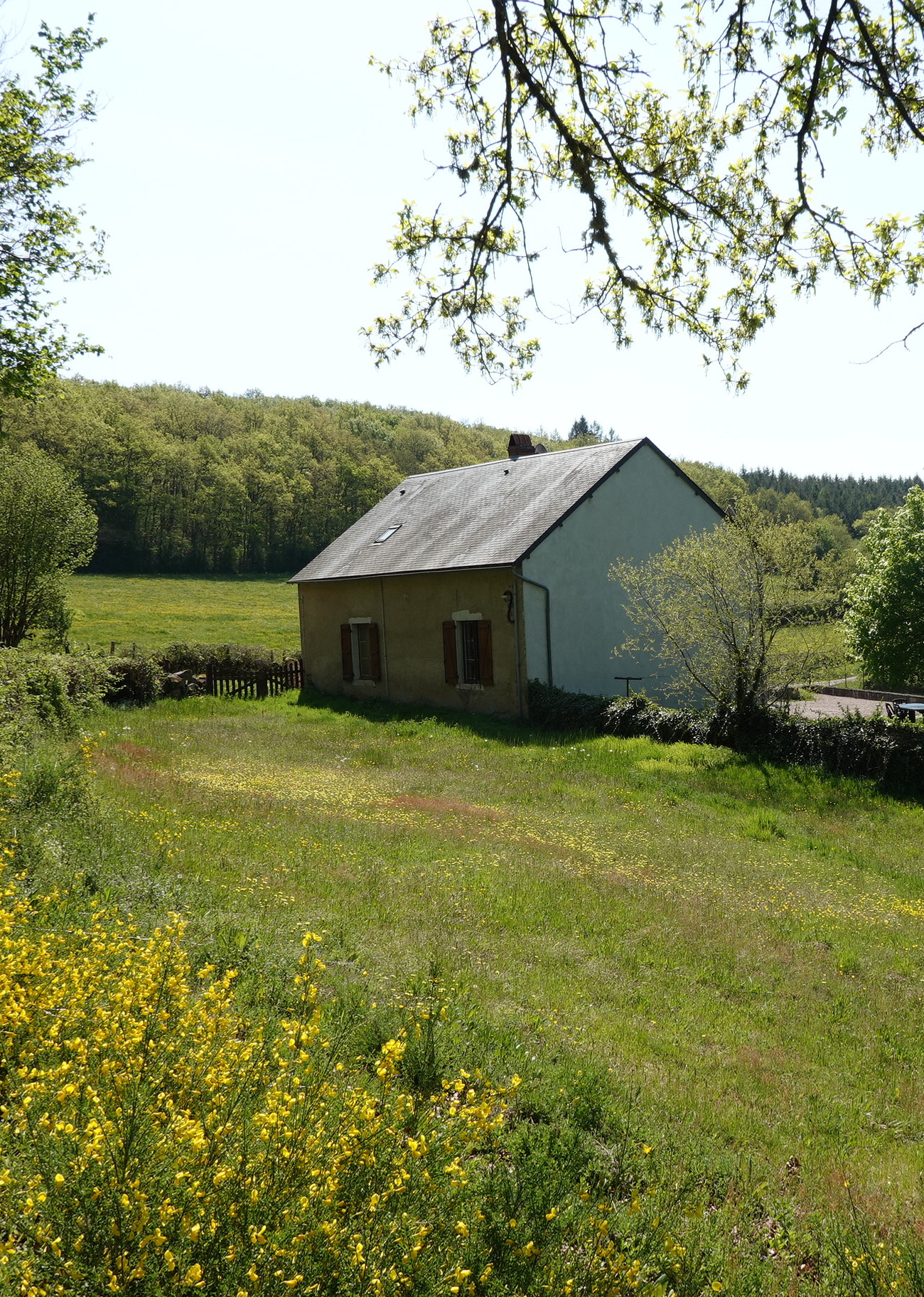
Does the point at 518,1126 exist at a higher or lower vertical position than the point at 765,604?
lower

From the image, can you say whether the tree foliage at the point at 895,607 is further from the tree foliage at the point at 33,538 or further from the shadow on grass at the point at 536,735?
the tree foliage at the point at 33,538

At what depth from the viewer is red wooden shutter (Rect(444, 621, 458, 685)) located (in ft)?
69.8

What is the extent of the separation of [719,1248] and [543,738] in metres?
14.1

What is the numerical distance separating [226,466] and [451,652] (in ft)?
165

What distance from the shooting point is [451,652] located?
21.4m

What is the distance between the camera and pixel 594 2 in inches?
226

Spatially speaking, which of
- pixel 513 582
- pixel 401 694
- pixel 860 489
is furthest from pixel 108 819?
pixel 860 489

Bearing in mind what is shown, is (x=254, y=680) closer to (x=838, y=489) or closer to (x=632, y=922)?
(x=632, y=922)

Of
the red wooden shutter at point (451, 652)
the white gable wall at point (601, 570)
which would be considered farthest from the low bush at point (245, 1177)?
the red wooden shutter at point (451, 652)

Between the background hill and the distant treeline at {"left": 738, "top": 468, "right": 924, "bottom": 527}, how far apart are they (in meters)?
29.9

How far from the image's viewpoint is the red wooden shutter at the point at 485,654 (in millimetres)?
20250

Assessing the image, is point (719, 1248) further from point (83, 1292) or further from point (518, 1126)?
point (83, 1292)

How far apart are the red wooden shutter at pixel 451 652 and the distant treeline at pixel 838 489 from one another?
103 meters

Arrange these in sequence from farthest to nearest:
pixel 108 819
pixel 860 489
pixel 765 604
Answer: pixel 860 489 → pixel 765 604 → pixel 108 819
